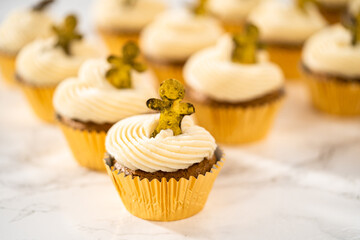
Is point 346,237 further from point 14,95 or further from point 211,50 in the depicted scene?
point 14,95

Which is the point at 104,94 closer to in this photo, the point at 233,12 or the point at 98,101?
the point at 98,101

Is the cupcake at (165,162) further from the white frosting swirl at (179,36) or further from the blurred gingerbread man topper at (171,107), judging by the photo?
the white frosting swirl at (179,36)

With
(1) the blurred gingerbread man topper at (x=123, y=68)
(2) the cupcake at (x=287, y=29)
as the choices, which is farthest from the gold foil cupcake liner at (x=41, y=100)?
(2) the cupcake at (x=287, y=29)

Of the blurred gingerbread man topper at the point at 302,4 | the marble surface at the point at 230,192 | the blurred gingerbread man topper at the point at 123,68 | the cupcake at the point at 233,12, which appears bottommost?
the marble surface at the point at 230,192

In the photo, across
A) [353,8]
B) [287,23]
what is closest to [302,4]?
[287,23]

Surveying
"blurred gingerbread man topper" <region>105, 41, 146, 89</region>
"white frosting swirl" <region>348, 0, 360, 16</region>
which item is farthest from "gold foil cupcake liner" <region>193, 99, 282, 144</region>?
"white frosting swirl" <region>348, 0, 360, 16</region>

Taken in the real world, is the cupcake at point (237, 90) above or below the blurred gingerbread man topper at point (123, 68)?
below

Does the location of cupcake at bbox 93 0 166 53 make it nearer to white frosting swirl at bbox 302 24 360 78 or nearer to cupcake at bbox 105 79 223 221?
white frosting swirl at bbox 302 24 360 78

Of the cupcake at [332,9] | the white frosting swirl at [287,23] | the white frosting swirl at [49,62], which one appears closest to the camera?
the white frosting swirl at [49,62]
